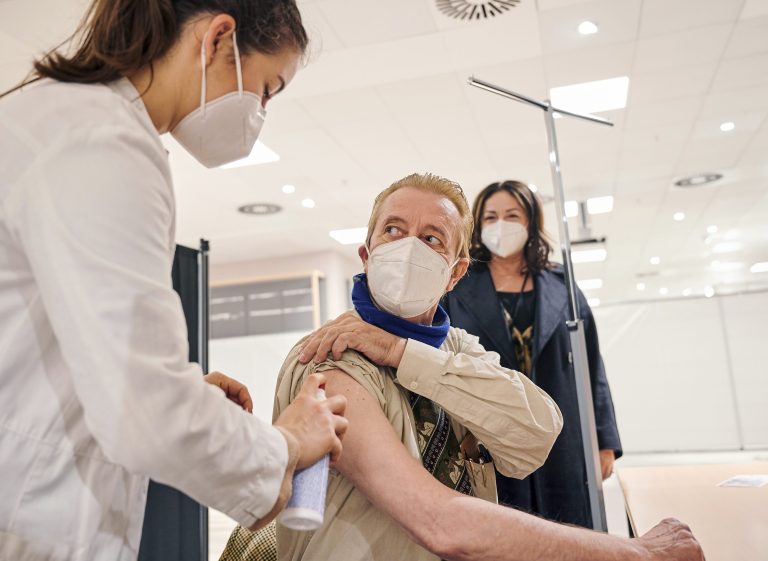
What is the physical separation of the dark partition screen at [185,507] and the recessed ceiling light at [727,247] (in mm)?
9967

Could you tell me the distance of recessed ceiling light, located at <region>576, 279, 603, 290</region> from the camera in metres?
13.3

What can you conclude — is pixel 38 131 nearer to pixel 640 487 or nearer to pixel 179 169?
pixel 640 487

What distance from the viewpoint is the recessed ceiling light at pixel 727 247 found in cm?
1084

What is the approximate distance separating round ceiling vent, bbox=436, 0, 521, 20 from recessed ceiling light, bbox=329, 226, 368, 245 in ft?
15.9

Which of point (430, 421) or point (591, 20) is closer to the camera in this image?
point (430, 421)

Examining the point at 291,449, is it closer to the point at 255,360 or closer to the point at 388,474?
the point at 388,474

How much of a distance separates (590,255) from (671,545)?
9965mm

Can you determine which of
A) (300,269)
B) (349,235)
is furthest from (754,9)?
(300,269)

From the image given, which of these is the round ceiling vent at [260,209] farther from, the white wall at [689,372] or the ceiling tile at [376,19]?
the white wall at [689,372]

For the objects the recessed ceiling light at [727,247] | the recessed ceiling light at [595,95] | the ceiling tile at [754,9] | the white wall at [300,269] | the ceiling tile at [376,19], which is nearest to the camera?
the ceiling tile at [376,19]

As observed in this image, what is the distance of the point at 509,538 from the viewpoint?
0.95 meters

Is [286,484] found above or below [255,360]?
below

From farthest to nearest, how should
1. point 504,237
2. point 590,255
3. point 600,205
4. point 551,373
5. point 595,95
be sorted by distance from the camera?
point 590,255
point 600,205
point 595,95
point 504,237
point 551,373

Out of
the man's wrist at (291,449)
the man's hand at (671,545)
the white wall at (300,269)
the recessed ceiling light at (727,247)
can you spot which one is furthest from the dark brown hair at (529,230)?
the recessed ceiling light at (727,247)
